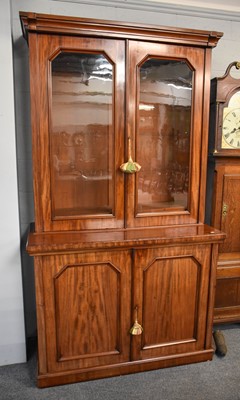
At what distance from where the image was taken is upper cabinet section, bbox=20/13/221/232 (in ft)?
5.00

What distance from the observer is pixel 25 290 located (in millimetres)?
2035

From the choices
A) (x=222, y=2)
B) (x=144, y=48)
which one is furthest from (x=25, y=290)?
(x=222, y=2)

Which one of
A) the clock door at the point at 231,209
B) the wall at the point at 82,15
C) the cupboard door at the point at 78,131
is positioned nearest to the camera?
the cupboard door at the point at 78,131

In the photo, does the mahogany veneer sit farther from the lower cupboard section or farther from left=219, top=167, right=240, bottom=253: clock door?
left=219, top=167, right=240, bottom=253: clock door

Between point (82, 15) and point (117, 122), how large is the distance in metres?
0.84

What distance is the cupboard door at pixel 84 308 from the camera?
155 centimetres

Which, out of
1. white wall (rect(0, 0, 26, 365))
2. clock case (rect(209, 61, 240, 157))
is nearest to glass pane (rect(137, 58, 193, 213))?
clock case (rect(209, 61, 240, 157))

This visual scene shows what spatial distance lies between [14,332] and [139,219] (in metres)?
1.07

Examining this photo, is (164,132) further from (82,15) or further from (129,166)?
(82,15)

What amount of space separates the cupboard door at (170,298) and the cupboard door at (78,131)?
1.12 ft

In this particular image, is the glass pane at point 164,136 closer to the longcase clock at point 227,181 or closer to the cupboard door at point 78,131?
the cupboard door at point 78,131

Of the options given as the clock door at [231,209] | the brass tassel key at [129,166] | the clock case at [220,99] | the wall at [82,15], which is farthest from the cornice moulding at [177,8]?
the clock door at [231,209]

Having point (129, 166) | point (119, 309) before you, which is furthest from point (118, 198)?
point (119, 309)

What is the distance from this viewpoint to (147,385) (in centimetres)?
167
